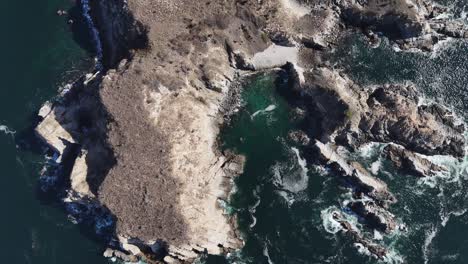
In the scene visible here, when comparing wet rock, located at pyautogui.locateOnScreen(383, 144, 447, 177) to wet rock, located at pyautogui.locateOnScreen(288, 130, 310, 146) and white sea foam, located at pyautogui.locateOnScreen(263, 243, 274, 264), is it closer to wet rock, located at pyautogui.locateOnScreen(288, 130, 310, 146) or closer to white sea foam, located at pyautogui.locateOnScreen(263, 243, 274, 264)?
wet rock, located at pyautogui.locateOnScreen(288, 130, 310, 146)

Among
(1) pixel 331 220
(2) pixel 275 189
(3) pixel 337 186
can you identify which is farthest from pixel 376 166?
(2) pixel 275 189

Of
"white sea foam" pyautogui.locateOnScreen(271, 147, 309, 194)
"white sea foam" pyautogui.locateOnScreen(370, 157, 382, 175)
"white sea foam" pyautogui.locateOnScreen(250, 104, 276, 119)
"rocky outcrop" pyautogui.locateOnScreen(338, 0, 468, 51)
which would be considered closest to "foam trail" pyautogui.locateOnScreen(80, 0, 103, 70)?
"white sea foam" pyautogui.locateOnScreen(250, 104, 276, 119)

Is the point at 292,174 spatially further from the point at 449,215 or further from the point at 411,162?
the point at 449,215

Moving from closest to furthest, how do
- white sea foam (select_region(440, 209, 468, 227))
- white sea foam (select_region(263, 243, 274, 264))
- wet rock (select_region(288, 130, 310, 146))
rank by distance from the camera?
white sea foam (select_region(440, 209, 468, 227)) < white sea foam (select_region(263, 243, 274, 264)) < wet rock (select_region(288, 130, 310, 146))

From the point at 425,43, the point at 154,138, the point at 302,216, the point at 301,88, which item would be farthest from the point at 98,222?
the point at 425,43

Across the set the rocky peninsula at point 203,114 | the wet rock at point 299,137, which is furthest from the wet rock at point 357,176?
the wet rock at point 299,137

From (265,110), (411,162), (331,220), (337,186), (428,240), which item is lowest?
(331,220)

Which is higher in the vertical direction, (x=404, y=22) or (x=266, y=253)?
(x=404, y=22)
